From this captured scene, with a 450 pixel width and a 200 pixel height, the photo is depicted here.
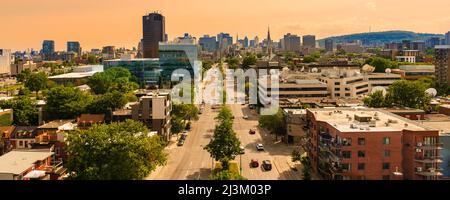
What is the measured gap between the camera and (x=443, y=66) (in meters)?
21.5

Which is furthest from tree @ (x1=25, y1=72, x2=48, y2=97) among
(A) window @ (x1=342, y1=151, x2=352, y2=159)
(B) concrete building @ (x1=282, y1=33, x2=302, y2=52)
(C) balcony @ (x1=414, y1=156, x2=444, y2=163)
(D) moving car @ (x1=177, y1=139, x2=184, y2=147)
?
(B) concrete building @ (x1=282, y1=33, x2=302, y2=52)

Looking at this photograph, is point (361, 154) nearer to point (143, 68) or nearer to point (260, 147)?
point (260, 147)

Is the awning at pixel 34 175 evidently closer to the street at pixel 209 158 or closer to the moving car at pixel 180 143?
the street at pixel 209 158

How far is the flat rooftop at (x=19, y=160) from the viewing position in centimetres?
691

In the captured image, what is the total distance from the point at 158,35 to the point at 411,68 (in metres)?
20.5

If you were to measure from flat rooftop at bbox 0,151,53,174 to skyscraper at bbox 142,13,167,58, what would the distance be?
2908 cm

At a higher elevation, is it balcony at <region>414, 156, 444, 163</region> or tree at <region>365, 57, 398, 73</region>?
tree at <region>365, 57, 398, 73</region>

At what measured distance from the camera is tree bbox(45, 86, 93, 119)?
1304 cm

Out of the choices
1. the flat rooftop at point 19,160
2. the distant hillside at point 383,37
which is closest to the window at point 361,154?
the flat rooftop at point 19,160

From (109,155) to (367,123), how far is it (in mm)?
4364

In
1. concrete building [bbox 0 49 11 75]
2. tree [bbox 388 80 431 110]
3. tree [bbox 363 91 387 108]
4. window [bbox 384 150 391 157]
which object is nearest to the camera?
window [bbox 384 150 391 157]

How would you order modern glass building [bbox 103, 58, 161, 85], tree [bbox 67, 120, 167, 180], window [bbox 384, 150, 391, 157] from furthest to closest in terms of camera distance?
modern glass building [bbox 103, 58, 161, 85]
window [bbox 384, 150, 391, 157]
tree [bbox 67, 120, 167, 180]

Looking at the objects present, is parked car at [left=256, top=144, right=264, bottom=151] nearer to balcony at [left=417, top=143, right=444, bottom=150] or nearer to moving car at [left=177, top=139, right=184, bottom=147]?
moving car at [left=177, top=139, right=184, bottom=147]
